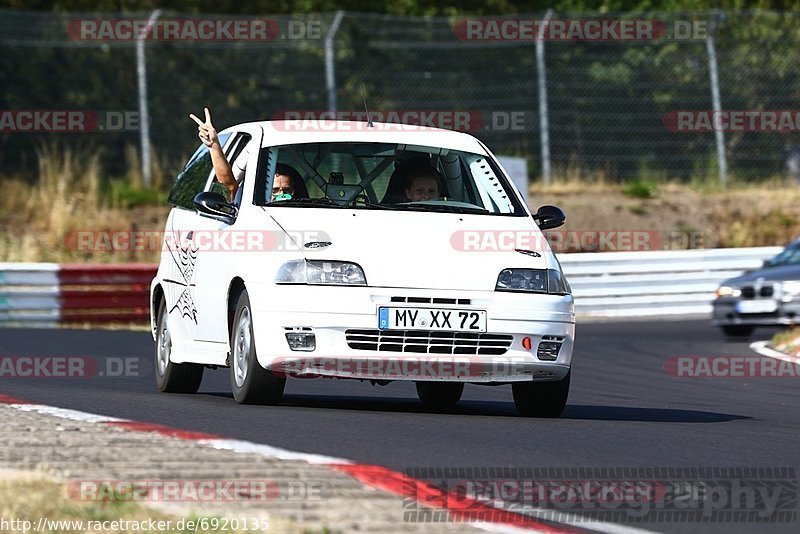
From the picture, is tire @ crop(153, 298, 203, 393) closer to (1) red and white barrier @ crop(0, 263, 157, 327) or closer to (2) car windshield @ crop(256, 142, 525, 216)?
(2) car windshield @ crop(256, 142, 525, 216)

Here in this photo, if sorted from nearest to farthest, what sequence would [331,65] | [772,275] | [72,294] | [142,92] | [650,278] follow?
[772,275] < [72,294] < [142,92] < [650,278] < [331,65]

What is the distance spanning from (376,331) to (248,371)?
81 centimetres

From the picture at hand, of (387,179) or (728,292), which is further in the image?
(728,292)

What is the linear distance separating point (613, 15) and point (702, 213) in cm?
442

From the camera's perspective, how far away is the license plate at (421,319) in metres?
8.88

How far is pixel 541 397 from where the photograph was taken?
31.9 ft

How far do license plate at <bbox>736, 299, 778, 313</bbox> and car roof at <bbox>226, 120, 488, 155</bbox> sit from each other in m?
9.50

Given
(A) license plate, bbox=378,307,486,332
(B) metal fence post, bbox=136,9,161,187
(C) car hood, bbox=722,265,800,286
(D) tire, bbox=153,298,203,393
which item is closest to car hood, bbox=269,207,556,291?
(A) license plate, bbox=378,307,486,332

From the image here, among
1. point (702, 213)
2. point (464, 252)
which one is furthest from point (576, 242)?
point (464, 252)

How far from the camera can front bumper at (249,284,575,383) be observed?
8.88 meters

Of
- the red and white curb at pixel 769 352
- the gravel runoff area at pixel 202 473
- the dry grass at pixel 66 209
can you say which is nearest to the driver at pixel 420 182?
the gravel runoff area at pixel 202 473

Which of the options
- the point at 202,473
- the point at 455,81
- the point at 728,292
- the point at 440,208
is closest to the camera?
the point at 202,473

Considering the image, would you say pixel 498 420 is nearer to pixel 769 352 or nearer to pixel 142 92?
pixel 769 352

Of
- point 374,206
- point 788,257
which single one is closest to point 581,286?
point 788,257
